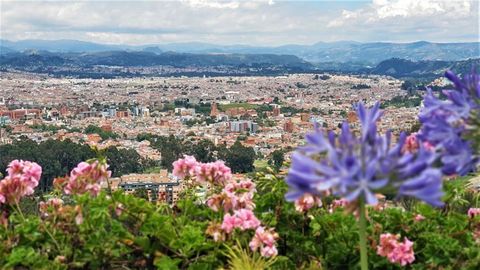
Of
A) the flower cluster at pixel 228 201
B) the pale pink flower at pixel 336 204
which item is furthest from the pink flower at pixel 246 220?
the pale pink flower at pixel 336 204

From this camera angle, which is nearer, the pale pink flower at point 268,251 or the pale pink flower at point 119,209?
the pale pink flower at point 268,251

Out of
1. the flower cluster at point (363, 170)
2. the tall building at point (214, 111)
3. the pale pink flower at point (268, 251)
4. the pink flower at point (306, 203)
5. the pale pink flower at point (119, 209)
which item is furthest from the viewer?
the tall building at point (214, 111)

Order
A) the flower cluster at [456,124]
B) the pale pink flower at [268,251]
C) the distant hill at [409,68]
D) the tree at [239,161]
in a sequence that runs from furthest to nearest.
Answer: the distant hill at [409,68], the tree at [239,161], the pale pink flower at [268,251], the flower cluster at [456,124]

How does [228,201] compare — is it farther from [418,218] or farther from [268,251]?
[418,218]

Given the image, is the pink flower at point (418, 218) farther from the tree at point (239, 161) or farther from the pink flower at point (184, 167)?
the tree at point (239, 161)

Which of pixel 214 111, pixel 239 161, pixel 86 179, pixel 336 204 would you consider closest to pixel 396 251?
pixel 336 204

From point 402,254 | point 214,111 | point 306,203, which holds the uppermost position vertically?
point 306,203
